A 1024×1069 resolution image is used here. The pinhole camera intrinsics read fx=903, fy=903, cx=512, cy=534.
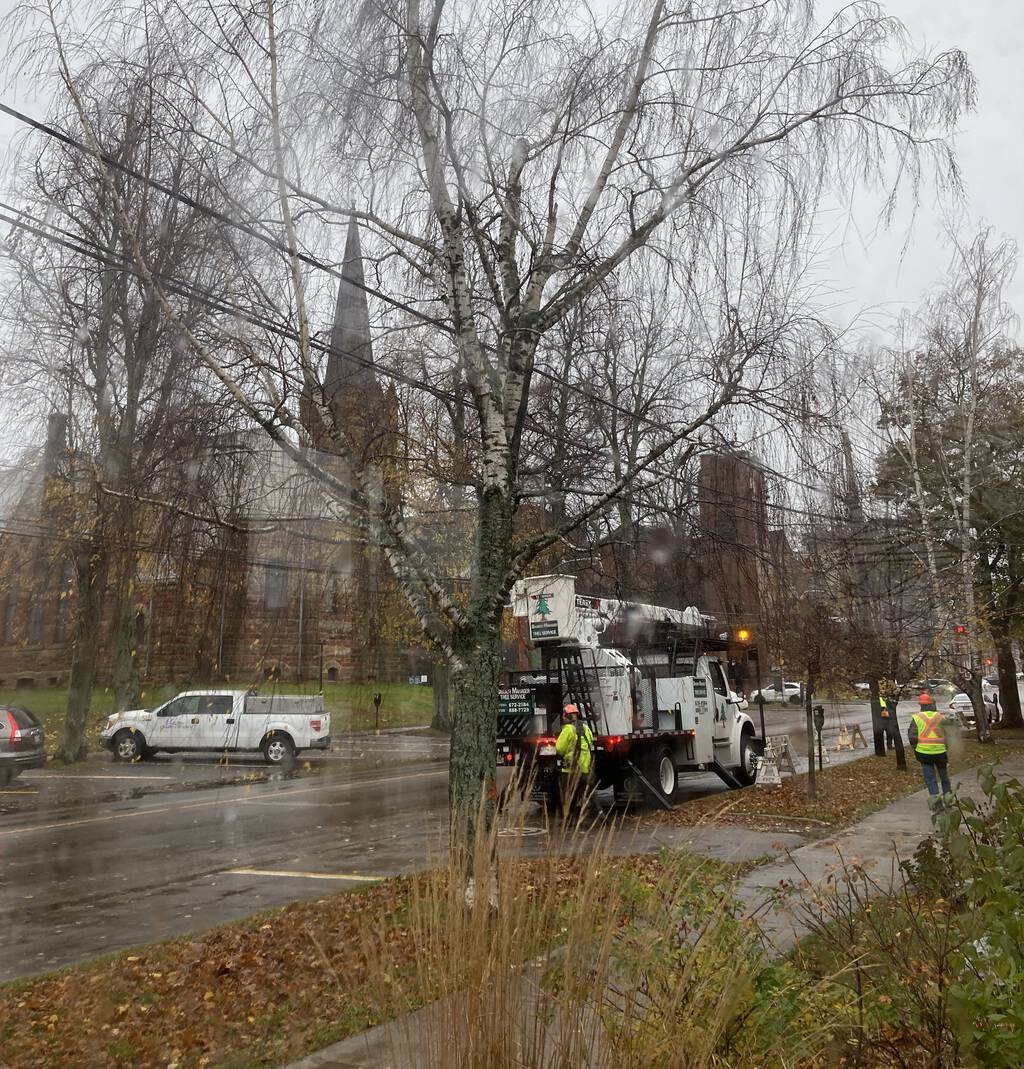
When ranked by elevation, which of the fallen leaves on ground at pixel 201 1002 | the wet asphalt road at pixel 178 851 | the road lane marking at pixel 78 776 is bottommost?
the wet asphalt road at pixel 178 851

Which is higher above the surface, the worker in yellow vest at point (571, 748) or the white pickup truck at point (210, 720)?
the white pickup truck at point (210, 720)

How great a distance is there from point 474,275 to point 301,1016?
540 centimetres

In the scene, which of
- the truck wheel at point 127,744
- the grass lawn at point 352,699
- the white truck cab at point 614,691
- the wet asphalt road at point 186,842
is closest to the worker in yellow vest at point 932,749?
A: the white truck cab at point 614,691

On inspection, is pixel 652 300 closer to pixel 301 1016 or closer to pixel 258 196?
pixel 258 196

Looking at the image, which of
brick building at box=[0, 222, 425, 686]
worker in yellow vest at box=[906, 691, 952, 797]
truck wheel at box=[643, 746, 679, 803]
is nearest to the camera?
brick building at box=[0, 222, 425, 686]

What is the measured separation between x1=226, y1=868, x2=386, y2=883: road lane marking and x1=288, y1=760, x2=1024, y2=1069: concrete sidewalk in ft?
8.35

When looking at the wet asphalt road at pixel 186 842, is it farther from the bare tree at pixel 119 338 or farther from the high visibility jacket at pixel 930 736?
the high visibility jacket at pixel 930 736

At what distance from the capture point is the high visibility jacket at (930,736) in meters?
11.8

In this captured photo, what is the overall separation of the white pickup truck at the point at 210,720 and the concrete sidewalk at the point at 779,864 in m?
1.63

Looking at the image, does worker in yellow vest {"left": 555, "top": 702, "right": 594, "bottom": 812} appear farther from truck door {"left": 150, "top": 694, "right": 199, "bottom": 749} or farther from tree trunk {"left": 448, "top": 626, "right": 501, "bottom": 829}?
truck door {"left": 150, "top": 694, "right": 199, "bottom": 749}

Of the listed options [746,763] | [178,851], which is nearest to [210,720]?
[178,851]

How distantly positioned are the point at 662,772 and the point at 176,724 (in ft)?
29.2

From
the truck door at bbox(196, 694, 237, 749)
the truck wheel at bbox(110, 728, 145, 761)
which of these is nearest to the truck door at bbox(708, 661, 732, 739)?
the truck wheel at bbox(110, 728, 145, 761)

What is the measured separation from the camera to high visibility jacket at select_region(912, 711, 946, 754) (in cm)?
1178
